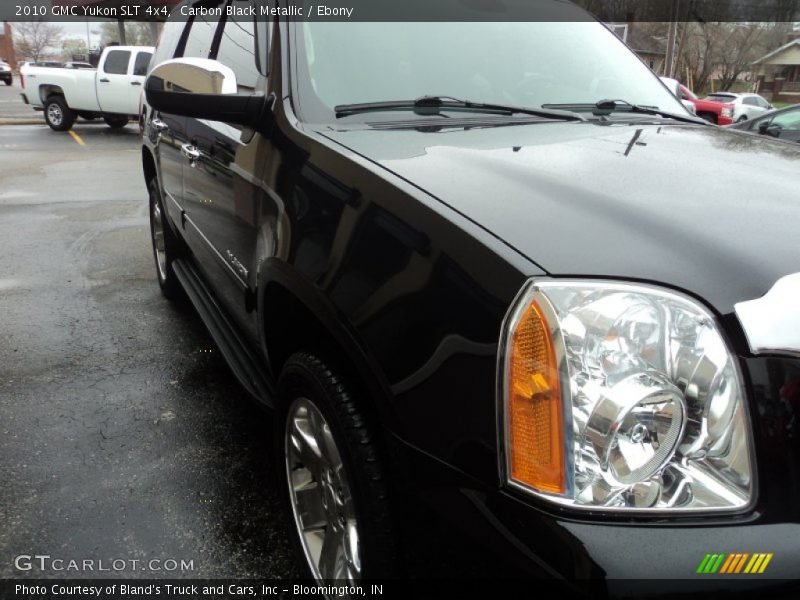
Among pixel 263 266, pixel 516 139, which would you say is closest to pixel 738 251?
pixel 516 139

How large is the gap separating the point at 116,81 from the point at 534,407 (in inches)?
680

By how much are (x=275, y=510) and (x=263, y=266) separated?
38.2 inches

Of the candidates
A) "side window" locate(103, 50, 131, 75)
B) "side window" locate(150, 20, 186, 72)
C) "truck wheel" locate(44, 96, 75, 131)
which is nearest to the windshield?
"side window" locate(150, 20, 186, 72)

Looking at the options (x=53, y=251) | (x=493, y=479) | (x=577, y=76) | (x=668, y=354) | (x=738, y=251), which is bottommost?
(x=53, y=251)

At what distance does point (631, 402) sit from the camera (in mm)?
1116

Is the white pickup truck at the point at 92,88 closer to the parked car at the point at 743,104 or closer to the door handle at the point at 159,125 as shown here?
the door handle at the point at 159,125

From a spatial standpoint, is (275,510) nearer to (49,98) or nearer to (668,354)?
(668,354)

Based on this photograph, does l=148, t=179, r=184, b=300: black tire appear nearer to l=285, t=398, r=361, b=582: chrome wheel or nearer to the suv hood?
l=285, t=398, r=361, b=582: chrome wheel

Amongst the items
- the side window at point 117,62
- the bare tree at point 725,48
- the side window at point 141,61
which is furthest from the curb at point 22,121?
the bare tree at point 725,48

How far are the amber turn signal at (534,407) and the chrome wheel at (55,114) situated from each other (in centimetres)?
1844

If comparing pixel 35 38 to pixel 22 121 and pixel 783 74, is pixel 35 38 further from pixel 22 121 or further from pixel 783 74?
pixel 783 74

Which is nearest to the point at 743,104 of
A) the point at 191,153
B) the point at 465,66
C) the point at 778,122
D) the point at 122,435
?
the point at 778,122

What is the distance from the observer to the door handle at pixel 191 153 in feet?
9.72

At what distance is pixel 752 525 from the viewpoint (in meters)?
1.07
